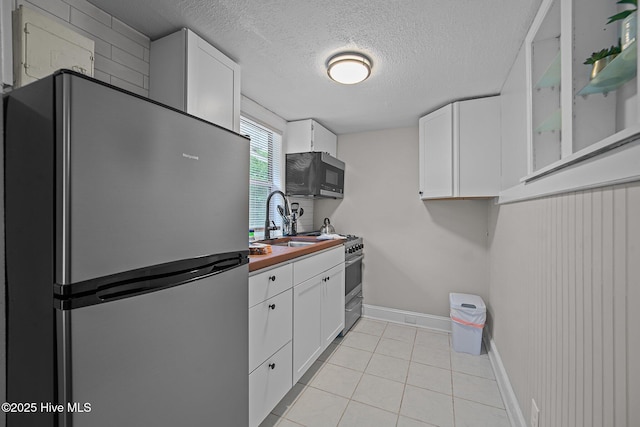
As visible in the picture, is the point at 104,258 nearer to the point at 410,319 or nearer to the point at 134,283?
the point at 134,283

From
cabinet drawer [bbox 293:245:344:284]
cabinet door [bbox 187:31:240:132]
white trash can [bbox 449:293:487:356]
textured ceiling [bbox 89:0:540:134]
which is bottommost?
white trash can [bbox 449:293:487:356]

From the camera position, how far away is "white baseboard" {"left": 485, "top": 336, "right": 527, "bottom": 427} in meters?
1.60

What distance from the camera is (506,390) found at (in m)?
1.84

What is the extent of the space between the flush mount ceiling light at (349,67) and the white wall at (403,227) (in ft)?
5.10

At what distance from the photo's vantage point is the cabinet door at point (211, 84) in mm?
1537

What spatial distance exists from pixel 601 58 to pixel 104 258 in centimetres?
170

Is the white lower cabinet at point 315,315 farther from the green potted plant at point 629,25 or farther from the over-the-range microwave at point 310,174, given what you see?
the green potted plant at point 629,25

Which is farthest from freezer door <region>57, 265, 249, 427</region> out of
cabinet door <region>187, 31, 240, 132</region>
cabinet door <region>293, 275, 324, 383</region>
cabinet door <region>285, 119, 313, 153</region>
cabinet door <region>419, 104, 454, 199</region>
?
cabinet door <region>419, 104, 454, 199</region>

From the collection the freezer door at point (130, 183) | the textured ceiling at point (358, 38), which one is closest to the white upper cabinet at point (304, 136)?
the textured ceiling at point (358, 38)

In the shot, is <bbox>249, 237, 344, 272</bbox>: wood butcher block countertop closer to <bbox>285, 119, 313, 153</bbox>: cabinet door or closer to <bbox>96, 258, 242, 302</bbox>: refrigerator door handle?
<bbox>96, 258, 242, 302</bbox>: refrigerator door handle

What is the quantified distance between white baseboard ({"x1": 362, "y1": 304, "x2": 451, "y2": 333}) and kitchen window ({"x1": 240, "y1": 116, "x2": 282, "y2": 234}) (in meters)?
1.61

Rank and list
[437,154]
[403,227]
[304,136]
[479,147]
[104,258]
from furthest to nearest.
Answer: [403,227], [304,136], [437,154], [479,147], [104,258]

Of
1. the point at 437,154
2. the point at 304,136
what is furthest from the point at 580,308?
the point at 304,136

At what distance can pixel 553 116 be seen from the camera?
125 centimetres
